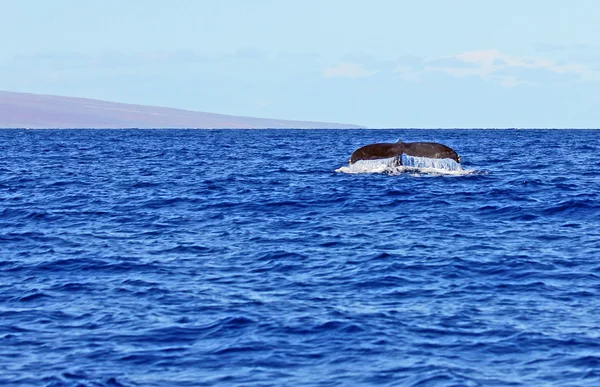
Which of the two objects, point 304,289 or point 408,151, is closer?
point 304,289

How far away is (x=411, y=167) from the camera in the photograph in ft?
116

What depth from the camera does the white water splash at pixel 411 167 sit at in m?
33.9

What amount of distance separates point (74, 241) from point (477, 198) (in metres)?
11.4

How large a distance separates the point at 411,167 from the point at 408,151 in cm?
547

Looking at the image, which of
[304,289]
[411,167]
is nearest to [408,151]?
[411,167]

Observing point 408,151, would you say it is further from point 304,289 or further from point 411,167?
point 304,289

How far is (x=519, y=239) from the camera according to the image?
1822 cm

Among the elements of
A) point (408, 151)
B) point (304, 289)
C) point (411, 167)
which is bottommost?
point (304, 289)

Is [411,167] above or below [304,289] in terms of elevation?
above

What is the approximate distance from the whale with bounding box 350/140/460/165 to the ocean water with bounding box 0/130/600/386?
3049 millimetres

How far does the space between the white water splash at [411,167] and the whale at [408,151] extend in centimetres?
122

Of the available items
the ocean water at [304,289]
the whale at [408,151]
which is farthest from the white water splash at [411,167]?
the ocean water at [304,289]

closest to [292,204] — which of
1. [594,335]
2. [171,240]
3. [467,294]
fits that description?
[171,240]

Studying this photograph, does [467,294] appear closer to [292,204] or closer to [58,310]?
[58,310]
